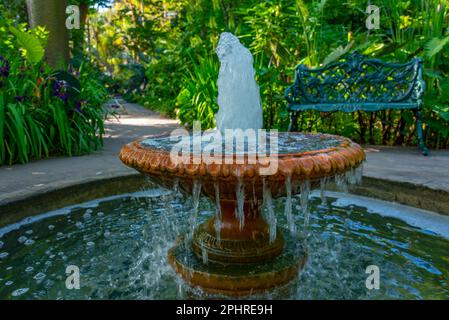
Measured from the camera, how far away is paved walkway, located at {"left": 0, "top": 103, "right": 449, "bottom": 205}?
276cm

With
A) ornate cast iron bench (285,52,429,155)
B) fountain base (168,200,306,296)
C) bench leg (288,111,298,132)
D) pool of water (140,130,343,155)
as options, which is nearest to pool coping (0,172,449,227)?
pool of water (140,130,343,155)

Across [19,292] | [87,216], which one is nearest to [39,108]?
[87,216]

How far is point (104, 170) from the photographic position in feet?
11.3

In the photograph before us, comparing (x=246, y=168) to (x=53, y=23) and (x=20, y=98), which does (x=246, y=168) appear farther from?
(x=53, y=23)

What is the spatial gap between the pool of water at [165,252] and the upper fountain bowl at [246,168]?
51 cm

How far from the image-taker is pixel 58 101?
14.1 ft

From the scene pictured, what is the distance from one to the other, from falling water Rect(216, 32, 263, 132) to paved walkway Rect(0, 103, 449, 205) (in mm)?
1473

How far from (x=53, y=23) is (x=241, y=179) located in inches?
193

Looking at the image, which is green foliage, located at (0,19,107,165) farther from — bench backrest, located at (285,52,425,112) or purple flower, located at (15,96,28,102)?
bench backrest, located at (285,52,425,112)

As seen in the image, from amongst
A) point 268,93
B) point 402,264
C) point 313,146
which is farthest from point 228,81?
point 268,93

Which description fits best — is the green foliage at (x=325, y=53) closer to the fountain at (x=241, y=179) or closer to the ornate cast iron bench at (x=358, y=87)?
the ornate cast iron bench at (x=358, y=87)

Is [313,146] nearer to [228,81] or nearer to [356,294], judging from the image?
[228,81]

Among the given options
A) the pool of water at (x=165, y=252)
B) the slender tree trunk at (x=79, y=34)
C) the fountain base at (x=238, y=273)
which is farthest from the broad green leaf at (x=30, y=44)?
the slender tree trunk at (x=79, y=34)

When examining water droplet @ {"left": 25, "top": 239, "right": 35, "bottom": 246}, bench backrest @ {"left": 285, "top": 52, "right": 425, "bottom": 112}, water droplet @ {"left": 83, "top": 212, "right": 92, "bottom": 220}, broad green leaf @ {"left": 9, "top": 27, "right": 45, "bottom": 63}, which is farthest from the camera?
bench backrest @ {"left": 285, "top": 52, "right": 425, "bottom": 112}
